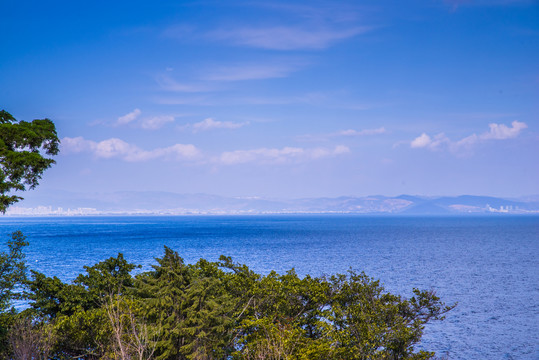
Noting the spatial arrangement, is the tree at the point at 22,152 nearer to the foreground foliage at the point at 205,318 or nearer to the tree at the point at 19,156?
the tree at the point at 19,156

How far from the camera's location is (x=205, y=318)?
72.5 feet

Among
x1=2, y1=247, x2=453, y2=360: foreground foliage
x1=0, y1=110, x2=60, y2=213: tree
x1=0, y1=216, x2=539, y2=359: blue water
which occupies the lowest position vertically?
x1=0, y1=216, x2=539, y2=359: blue water

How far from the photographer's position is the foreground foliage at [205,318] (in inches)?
855

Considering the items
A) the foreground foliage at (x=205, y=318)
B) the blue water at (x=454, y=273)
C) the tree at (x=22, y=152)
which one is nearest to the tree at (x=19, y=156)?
the tree at (x=22, y=152)

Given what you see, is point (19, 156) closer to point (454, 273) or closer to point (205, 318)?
point (205, 318)

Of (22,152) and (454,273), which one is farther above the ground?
(22,152)

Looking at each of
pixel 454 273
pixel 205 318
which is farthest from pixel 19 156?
pixel 454 273

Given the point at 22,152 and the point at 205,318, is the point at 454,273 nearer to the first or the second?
the point at 205,318

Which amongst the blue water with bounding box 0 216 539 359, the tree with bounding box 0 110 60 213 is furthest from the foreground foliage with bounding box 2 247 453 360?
the blue water with bounding box 0 216 539 359

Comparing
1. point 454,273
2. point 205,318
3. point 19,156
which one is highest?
point 19,156

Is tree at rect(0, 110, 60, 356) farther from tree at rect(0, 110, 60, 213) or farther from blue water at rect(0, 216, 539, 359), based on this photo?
blue water at rect(0, 216, 539, 359)

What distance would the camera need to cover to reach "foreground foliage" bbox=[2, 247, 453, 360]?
21719 millimetres

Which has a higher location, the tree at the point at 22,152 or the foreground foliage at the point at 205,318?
the tree at the point at 22,152

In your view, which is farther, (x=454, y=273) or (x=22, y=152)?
(x=454, y=273)
